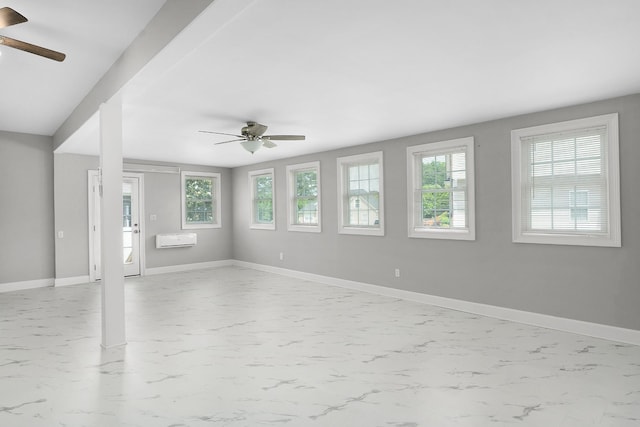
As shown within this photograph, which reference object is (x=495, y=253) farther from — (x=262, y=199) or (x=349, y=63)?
(x=262, y=199)

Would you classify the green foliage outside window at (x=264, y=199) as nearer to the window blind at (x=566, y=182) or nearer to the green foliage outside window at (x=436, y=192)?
the green foliage outside window at (x=436, y=192)

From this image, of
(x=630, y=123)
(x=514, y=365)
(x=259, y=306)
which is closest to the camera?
(x=514, y=365)

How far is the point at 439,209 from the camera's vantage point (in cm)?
539

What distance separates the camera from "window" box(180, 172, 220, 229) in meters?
8.67

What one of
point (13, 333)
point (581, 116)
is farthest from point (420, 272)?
point (13, 333)

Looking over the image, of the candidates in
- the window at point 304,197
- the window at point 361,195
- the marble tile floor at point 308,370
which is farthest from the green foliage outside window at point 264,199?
the marble tile floor at point 308,370

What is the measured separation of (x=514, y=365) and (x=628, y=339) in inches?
55.8

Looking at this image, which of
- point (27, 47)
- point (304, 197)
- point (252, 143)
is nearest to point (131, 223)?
point (304, 197)

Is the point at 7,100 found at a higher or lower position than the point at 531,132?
higher

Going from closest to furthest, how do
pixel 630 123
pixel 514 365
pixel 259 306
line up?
pixel 514 365 → pixel 630 123 → pixel 259 306

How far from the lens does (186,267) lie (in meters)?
8.57

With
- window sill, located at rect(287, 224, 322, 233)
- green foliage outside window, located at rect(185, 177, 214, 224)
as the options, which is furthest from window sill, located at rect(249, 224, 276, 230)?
green foliage outside window, located at rect(185, 177, 214, 224)

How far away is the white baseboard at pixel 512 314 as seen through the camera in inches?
151

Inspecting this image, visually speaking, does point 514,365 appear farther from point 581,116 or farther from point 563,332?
point 581,116
